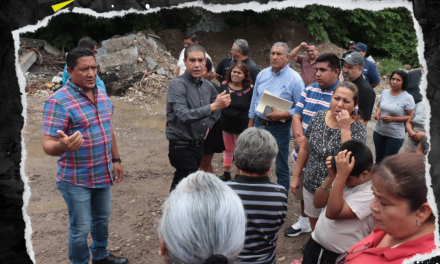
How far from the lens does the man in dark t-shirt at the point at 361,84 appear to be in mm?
3965

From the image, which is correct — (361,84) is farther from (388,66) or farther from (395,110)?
(388,66)

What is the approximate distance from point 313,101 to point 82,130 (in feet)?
7.69

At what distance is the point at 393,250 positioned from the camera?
5.05 ft

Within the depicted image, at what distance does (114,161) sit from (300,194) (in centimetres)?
204

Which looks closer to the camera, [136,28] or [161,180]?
[161,180]

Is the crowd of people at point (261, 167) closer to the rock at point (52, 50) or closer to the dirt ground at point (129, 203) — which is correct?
the dirt ground at point (129, 203)

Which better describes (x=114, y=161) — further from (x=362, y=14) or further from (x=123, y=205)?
(x=362, y=14)

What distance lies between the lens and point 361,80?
418 cm

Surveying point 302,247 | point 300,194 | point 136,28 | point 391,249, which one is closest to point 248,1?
point 391,249

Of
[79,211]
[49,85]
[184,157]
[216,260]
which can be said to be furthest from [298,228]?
[49,85]

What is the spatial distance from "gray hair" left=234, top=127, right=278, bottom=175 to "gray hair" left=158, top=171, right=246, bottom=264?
82cm

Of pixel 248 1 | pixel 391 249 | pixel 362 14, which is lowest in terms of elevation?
pixel 391 249

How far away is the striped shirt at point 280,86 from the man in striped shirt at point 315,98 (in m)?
0.44

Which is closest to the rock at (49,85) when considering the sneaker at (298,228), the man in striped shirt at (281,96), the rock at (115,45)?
the rock at (115,45)
